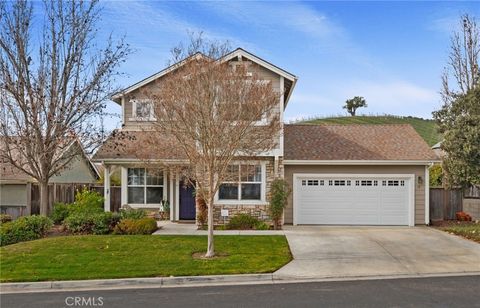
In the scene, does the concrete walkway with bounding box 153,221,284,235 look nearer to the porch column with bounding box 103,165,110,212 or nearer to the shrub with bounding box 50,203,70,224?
the porch column with bounding box 103,165,110,212

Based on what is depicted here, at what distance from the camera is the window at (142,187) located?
62.7 ft

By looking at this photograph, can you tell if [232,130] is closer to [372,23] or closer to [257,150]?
[257,150]

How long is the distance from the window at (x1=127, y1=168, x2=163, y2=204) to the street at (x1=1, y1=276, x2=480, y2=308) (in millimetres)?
10041

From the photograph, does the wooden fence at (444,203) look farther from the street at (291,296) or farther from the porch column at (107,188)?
the porch column at (107,188)

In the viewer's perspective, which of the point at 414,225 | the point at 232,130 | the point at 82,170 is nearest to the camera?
the point at 232,130

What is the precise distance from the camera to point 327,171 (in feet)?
61.1

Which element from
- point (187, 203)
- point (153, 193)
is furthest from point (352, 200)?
point (153, 193)

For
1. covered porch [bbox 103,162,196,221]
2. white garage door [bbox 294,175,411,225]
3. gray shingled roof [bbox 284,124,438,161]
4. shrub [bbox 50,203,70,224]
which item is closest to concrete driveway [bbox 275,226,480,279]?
white garage door [bbox 294,175,411,225]

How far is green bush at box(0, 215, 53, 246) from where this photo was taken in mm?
13972

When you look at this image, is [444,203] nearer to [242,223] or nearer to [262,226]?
[262,226]

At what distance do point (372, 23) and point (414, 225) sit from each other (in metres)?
8.38

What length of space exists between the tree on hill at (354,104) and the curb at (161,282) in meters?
61.0

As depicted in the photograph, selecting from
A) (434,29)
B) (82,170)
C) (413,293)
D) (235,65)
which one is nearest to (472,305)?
(413,293)

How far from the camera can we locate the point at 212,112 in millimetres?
11000
